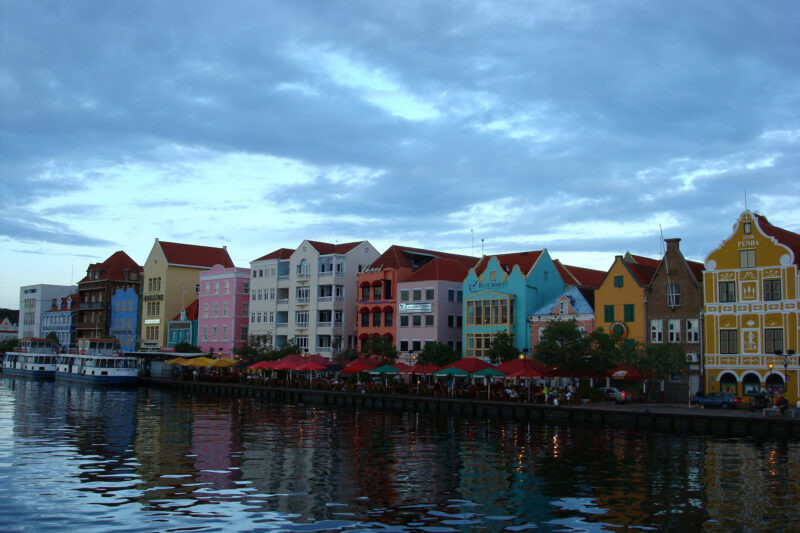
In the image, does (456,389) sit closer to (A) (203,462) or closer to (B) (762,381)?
(B) (762,381)

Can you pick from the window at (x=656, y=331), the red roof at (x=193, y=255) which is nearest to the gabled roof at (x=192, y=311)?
the red roof at (x=193, y=255)

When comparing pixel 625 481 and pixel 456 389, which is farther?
pixel 456 389

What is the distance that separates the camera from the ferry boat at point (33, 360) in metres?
116

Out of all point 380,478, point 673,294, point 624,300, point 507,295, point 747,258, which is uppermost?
point 747,258

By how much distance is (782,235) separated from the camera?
62.1 meters

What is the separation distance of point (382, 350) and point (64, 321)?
3898 inches

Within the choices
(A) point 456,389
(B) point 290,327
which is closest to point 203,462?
(A) point 456,389

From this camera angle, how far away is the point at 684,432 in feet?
161

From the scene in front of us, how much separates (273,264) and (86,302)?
5838cm

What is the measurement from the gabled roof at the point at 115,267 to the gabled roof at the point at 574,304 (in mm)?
88243

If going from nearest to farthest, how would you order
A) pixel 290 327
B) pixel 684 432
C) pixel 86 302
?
pixel 684 432, pixel 290 327, pixel 86 302

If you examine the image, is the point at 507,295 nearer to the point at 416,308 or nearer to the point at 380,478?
the point at 416,308

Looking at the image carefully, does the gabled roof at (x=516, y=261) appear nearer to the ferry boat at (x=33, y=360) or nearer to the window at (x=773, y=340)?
the window at (x=773, y=340)

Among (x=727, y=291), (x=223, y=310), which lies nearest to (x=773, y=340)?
(x=727, y=291)
